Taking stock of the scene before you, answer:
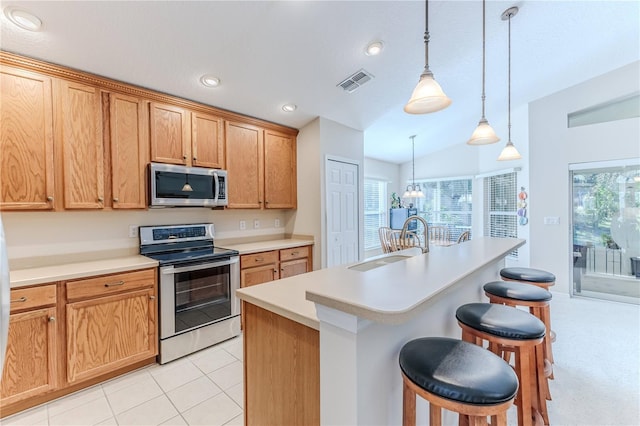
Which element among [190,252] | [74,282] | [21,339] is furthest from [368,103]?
[21,339]

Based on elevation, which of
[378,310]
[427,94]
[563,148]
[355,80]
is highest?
[355,80]

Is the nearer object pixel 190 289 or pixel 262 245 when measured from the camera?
pixel 190 289

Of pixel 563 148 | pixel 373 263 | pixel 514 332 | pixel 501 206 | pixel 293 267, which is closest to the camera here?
pixel 514 332

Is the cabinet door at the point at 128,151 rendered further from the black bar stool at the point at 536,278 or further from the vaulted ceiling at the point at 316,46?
the black bar stool at the point at 536,278

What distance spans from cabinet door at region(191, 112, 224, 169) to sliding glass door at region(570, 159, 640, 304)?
511 cm

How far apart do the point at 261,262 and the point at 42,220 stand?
1.91 m

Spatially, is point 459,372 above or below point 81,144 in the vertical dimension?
below

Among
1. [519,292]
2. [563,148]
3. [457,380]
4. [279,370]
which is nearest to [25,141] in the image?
[279,370]

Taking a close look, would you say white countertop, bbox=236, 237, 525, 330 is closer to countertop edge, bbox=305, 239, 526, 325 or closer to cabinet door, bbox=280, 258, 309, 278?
countertop edge, bbox=305, 239, 526, 325

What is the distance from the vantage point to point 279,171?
12.1 feet

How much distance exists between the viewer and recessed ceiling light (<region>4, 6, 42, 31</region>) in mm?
1688

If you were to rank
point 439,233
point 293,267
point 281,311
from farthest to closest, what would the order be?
point 439,233
point 293,267
point 281,311

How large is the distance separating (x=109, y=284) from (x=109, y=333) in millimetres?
385

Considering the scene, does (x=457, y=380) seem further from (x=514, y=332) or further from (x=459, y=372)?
(x=514, y=332)
